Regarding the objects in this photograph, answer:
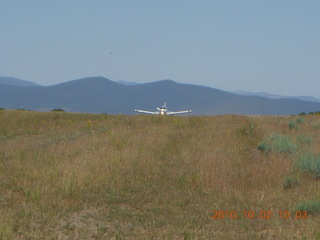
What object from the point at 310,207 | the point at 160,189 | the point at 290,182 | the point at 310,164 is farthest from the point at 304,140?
the point at 310,207

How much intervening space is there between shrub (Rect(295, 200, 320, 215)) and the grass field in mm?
18

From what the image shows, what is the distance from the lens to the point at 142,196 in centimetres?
956

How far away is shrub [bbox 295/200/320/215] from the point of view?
846 centimetres

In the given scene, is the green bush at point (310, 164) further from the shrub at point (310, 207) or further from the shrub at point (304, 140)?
the shrub at point (304, 140)

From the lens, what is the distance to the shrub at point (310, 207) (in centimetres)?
846

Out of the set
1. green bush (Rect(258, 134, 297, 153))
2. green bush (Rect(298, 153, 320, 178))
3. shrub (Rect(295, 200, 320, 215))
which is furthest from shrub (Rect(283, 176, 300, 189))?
green bush (Rect(258, 134, 297, 153))

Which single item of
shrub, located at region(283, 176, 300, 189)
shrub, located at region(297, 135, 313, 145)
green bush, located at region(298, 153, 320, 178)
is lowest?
shrub, located at region(283, 176, 300, 189)

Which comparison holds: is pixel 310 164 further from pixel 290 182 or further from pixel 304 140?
pixel 304 140

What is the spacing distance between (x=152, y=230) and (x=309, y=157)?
6414mm
